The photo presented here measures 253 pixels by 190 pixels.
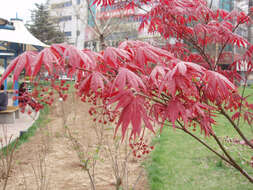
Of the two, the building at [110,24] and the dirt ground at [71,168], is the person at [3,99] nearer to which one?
the dirt ground at [71,168]

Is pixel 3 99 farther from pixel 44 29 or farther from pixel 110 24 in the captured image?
pixel 44 29

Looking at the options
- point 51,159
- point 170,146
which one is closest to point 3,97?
point 51,159

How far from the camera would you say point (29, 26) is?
24.3m

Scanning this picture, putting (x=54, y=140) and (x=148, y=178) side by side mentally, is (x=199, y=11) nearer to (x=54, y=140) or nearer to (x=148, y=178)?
(x=148, y=178)

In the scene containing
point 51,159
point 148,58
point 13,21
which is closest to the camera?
point 148,58

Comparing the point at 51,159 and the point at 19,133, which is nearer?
the point at 51,159

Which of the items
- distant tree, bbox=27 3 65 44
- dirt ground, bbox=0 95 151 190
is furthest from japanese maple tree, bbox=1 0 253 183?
distant tree, bbox=27 3 65 44

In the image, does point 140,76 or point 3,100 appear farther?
point 3,100

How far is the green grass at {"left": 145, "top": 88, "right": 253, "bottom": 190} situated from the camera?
3.08 metres

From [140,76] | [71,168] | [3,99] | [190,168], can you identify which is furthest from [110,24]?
[140,76]

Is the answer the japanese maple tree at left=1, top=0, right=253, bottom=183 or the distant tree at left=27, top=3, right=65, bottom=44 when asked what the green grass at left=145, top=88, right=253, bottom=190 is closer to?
the japanese maple tree at left=1, top=0, right=253, bottom=183

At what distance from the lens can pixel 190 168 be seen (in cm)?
357

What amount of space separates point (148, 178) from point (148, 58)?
236cm

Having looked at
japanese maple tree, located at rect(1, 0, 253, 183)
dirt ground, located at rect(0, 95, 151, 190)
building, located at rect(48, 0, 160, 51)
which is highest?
building, located at rect(48, 0, 160, 51)
